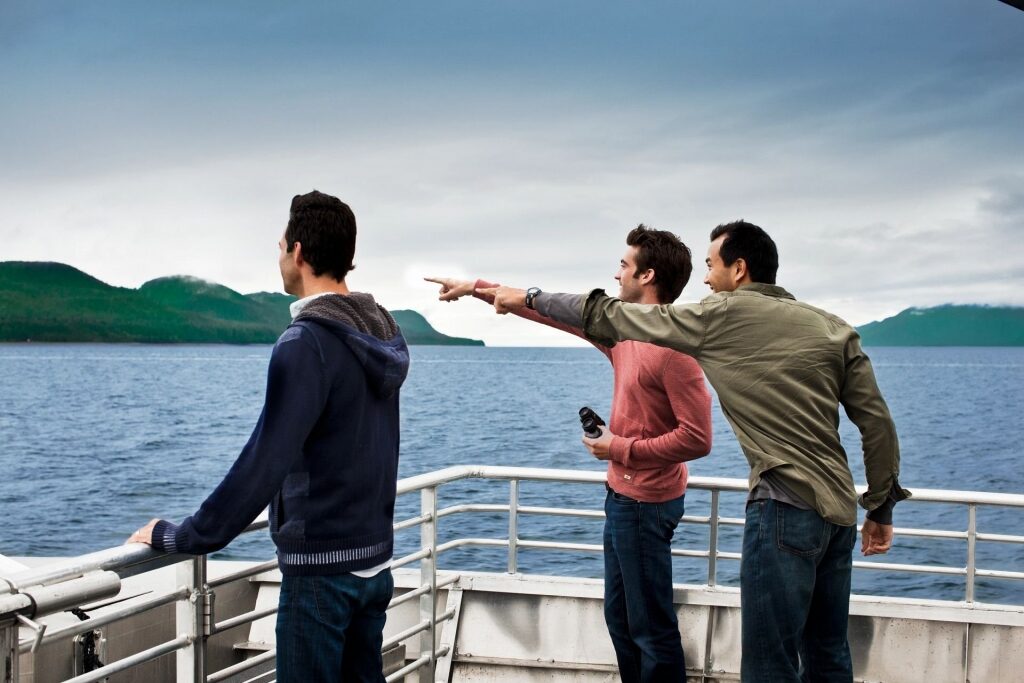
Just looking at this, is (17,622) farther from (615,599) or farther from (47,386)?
(47,386)

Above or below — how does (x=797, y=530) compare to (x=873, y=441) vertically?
below

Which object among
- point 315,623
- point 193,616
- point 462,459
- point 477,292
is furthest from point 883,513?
point 462,459

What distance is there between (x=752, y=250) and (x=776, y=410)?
0.46 meters

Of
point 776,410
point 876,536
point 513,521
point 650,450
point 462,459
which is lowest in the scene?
point 462,459

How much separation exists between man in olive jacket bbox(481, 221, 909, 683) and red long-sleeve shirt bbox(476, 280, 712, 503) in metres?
0.43

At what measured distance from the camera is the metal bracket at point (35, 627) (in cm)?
201

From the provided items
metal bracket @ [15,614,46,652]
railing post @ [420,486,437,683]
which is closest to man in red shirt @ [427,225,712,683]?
railing post @ [420,486,437,683]

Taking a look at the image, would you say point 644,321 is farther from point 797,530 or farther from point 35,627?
point 35,627

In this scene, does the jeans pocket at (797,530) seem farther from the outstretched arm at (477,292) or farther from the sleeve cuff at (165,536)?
the sleeve cuff at (165,536)

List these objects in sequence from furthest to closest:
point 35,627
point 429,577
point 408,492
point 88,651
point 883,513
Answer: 1. point 88,651
2. point 429,577
3. point 408,492
4. point 883,513
5. point 35,627

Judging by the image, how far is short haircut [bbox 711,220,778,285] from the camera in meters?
2.87

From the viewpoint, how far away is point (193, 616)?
8.98ft

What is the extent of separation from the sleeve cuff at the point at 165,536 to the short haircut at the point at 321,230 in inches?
25.6

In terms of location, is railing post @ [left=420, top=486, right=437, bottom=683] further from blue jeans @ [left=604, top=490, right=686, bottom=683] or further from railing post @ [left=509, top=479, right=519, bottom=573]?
blue jeans @ [left=604, top=490, right=686, bottom=683]
